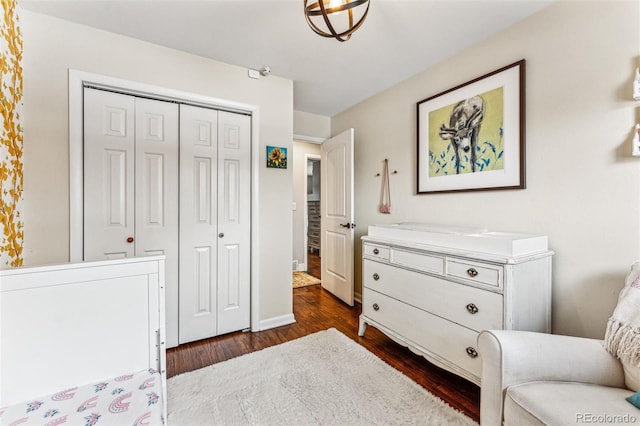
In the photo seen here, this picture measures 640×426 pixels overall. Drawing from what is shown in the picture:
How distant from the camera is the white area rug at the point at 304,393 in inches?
55.9

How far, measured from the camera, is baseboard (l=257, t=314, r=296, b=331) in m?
2.52

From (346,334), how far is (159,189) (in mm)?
2057

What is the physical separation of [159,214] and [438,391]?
240cm

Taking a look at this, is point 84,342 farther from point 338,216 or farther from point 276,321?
point 338,216

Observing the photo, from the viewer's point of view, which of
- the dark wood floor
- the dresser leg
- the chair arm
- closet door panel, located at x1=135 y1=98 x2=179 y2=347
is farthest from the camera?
the dresser leg

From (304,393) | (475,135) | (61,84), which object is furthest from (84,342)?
(475,135)

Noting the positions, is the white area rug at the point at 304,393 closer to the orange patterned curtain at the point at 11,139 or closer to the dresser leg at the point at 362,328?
the dresser leg at the point at 362,328

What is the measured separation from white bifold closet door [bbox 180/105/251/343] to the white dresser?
4.34 ft

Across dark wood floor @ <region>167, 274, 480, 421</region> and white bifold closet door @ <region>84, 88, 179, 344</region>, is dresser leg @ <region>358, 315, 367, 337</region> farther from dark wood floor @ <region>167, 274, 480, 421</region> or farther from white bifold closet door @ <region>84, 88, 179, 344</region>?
white bifold closet door @ <region>84, 88, 179, 344</region>

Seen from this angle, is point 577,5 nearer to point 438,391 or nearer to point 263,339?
point 438,391

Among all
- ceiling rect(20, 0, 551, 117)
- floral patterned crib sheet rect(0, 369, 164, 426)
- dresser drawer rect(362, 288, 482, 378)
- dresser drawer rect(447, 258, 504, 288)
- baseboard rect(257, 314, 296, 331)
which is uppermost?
ceiling rect(20, 0, 551, 117)

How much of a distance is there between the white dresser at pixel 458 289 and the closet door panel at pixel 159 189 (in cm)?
174
